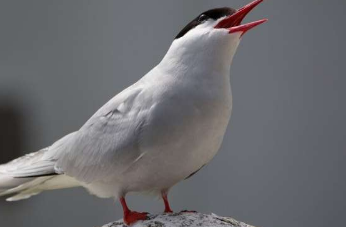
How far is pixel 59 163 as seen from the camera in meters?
1.81

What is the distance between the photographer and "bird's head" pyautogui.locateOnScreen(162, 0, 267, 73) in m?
1.61

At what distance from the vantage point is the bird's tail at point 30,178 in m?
1.83

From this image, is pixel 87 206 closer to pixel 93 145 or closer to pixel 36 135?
pixel 36 135

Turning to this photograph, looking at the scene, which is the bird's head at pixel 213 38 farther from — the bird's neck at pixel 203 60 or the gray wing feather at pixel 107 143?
the gray wing feather at pixel 107 143

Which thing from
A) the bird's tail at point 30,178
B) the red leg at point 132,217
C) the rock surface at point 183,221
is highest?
the bird's tail at point 30,178

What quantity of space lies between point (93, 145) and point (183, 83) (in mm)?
402

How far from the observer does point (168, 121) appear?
1.53 meters

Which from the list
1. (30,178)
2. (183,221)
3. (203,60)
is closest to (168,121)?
(203,60)

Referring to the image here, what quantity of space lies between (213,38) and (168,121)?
33cm

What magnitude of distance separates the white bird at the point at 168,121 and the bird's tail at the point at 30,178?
113 millimetres

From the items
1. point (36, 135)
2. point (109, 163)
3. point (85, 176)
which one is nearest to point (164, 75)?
point (109, 163)

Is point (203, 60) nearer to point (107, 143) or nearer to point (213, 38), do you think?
point (213, 38)

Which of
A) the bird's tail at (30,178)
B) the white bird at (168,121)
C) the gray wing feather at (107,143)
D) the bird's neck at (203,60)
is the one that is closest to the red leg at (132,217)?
the white bird at (168,121)

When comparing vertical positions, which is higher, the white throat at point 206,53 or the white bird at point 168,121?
the white throat at point 206,53
